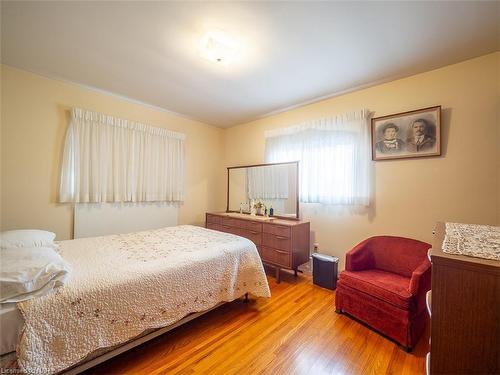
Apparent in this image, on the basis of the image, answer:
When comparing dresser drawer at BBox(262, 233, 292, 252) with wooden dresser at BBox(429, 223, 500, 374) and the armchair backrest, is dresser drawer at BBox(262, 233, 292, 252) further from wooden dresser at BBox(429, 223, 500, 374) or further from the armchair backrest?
wooden dresser at BBox(429, 223, 500, 374)

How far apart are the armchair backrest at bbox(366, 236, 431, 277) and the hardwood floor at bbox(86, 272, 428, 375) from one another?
602 millimetres

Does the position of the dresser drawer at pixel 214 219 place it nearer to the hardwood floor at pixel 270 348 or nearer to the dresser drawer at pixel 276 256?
the dresser drawer at pixel 276 256

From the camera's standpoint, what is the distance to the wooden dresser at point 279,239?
2822 mm

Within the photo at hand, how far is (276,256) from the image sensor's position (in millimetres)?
2945

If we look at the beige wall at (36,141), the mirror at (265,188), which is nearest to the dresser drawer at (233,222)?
the mirror at (265,188)

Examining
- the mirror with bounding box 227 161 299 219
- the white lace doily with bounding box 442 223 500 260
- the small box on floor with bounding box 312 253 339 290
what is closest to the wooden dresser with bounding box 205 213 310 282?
the small box on floor with bounding box 312 253 339 290

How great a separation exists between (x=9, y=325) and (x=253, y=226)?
2.56 m

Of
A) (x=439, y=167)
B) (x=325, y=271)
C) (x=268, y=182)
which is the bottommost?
(x=325, y=271)

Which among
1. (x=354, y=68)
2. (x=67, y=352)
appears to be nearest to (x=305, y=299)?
(x=67, y=352)

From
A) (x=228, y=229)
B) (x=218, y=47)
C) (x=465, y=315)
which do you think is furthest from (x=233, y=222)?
(x=465, y=315)

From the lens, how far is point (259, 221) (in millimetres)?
3174

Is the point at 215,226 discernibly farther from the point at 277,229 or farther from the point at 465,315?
the point at 465,315

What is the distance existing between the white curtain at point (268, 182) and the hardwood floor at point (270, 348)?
5.78 feet

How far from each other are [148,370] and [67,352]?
555 millimetres
